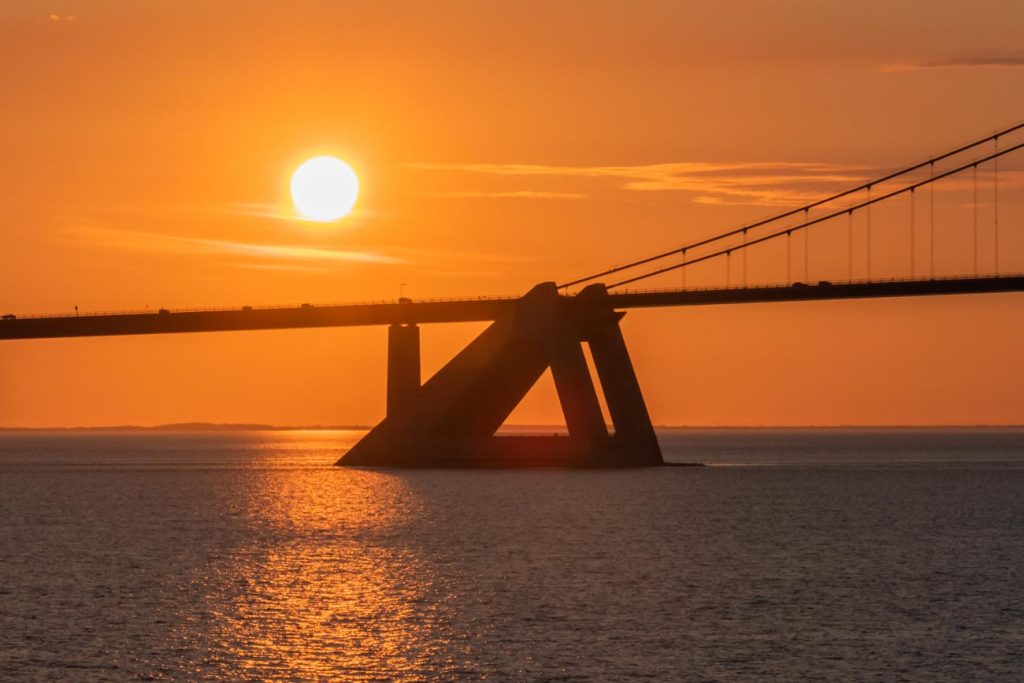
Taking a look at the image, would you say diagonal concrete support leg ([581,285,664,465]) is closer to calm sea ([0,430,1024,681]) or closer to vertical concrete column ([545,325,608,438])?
vertical concrete column ([545,325,608,438])

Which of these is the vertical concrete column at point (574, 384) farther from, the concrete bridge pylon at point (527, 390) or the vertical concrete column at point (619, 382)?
the vertical concrete column at point (619, 382)

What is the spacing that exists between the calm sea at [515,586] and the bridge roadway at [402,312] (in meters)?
16.2

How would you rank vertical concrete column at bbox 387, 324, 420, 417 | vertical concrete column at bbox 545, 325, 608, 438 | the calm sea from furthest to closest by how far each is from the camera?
1. vertical concrete column at bbox 387, 324, 420, 417
2. vertical concrete column at bbox 545, 325, 608, 438
3. the calm sea

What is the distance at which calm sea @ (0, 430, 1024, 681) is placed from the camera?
112 ft

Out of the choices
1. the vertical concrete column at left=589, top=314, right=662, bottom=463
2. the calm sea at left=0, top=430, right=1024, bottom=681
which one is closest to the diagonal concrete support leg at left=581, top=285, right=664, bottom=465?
the vertical concrete column at left=589, top=314, right=662, bottom=463

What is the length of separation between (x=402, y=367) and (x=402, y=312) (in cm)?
724

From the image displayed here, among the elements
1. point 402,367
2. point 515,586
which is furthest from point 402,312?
point 515,586

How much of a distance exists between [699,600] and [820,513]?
3395 cm

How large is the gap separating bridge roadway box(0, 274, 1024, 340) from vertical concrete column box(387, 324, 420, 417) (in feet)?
8.20

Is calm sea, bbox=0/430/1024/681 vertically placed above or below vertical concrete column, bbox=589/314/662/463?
below

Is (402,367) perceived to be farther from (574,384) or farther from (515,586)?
(515,586)

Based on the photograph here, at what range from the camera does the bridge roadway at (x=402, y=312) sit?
10150 centimetres

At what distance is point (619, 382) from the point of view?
328 ft

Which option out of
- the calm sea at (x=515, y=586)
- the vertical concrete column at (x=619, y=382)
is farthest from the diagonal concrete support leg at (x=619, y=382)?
the calm sea at (x=515, y=586)
